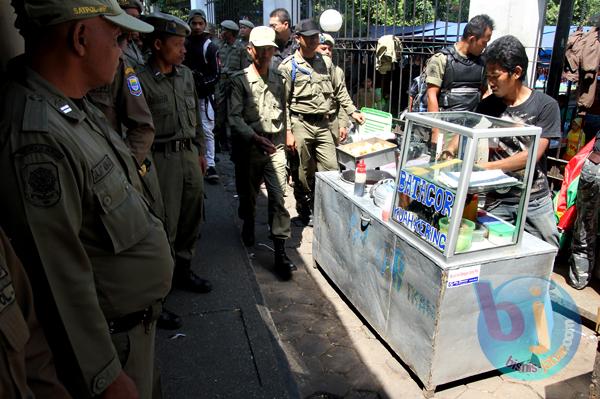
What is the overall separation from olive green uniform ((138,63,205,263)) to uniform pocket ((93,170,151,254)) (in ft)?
6.07

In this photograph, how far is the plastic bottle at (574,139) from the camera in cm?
496

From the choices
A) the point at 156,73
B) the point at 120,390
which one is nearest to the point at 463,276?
the point at 120,390

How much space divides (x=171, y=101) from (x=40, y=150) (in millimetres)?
2125

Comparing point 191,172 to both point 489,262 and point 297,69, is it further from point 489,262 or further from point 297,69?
point 489,262

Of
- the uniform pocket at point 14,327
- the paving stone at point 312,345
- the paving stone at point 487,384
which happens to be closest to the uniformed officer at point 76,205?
the uniform pocket at point 14,327

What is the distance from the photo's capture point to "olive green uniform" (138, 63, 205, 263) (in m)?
3.24

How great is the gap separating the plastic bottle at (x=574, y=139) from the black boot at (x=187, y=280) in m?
3.95

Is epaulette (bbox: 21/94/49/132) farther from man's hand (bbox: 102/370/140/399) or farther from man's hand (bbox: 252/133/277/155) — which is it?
man's hand (bbox: 252/133/277/155)

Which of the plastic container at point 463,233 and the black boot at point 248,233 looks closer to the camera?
the plastic container at point 463,233

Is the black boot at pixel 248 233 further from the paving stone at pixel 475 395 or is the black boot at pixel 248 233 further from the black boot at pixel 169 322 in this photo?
the paving stone at pixel 475 395

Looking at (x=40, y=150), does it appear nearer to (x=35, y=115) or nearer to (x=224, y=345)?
(x=35, y=115)

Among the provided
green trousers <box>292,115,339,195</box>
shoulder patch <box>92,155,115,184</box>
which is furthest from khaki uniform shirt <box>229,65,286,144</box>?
shoulder patch <box>92,155,115,184</box>

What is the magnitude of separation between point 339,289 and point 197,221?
4.18 feet

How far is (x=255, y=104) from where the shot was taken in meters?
4.21
